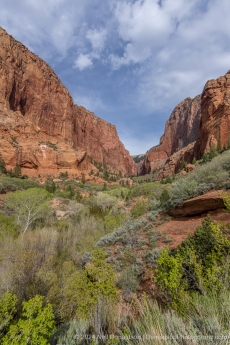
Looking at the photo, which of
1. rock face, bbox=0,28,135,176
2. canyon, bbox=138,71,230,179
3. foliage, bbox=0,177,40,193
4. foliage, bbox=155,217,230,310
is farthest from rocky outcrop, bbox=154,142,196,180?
foliage, bbox=155,217,230,310

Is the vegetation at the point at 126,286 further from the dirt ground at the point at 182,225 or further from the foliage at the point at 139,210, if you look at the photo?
the foliage at the point at 139,210

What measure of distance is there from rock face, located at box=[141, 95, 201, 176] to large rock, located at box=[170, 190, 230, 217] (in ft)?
250

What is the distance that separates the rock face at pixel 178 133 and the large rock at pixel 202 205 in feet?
250

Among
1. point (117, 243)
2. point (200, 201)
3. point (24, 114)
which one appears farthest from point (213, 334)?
point (24, 114)

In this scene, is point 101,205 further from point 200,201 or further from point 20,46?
point 20,46

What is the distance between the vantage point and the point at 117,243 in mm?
9922

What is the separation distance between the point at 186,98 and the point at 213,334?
114 m

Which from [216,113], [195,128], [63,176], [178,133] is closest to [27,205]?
[63,176]

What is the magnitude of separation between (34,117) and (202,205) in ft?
186

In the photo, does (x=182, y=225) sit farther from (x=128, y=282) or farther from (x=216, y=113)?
(x=216, y=113)

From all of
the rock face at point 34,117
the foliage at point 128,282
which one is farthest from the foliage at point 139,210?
the rock face at point 34,117

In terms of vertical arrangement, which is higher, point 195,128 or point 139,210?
point 195,128

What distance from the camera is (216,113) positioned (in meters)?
38.9

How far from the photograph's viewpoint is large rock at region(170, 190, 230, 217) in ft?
Result: 25.0
